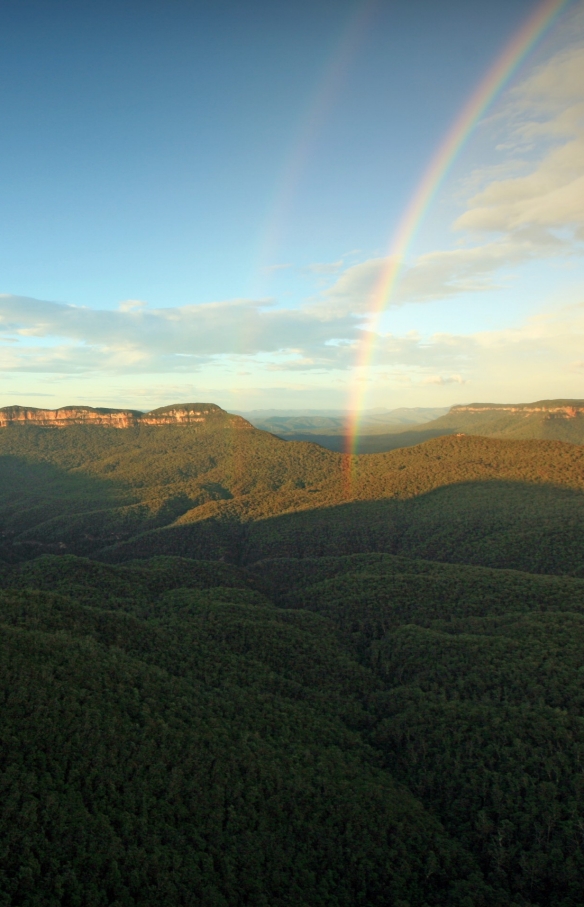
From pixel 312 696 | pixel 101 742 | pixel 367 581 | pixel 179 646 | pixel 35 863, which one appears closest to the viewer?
pixel 35 863

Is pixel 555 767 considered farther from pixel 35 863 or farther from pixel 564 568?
pixel 564 568

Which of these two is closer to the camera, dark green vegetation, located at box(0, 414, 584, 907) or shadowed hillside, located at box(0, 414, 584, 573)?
dark green vegetation, located at box(0, 414, 584, 907)

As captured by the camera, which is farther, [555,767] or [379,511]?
[379,511]

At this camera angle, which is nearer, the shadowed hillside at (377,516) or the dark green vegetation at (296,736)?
the dark green vegetation at (296,736)

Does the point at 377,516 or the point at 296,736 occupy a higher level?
the point at 377,516

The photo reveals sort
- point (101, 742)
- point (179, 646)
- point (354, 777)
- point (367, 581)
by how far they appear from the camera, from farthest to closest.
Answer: point (367, 581), point (179, 646), point (354, 777), point (101, 742)

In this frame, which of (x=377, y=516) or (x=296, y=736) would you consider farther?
(x=377, y=516)

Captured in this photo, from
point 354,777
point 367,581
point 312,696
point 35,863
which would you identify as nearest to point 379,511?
point 367,581

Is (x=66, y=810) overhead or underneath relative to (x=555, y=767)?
overhead
